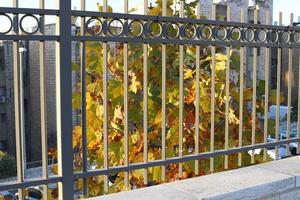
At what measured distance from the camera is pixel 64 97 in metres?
2.73

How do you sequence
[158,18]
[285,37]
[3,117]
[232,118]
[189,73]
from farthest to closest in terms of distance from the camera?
[3,117], [232,118], [189,73], [285,37], [158,18]

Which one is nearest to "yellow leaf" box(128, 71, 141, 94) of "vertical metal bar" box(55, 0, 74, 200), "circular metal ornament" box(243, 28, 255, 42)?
"circular metal ornament" box(243, 28, 255, 42)

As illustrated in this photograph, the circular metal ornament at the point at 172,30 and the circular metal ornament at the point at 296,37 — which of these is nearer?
the circular metal ornament at the point at 172,30

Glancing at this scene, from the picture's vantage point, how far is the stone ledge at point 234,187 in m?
3.02

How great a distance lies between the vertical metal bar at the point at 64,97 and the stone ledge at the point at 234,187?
0.28 meters

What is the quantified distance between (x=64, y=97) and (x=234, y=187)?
141cm

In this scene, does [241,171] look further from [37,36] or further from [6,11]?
[6,11]

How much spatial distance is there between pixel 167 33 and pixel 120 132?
1.26 m

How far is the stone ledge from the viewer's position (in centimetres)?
302

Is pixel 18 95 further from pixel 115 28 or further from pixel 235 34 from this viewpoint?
pixel 235 34

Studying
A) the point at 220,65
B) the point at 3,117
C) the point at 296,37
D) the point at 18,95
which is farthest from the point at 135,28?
the point at 3,117

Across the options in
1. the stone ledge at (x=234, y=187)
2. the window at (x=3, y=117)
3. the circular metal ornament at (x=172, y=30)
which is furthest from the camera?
the window at (x=3, y=117)

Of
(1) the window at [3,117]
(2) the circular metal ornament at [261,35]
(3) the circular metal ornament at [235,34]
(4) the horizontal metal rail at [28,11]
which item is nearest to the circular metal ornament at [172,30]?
(3) the circular metal ornament at [235,34]

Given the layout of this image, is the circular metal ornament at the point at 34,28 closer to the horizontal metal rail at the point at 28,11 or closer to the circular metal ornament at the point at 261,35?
the horizontal metal rail at the point at 28,11
